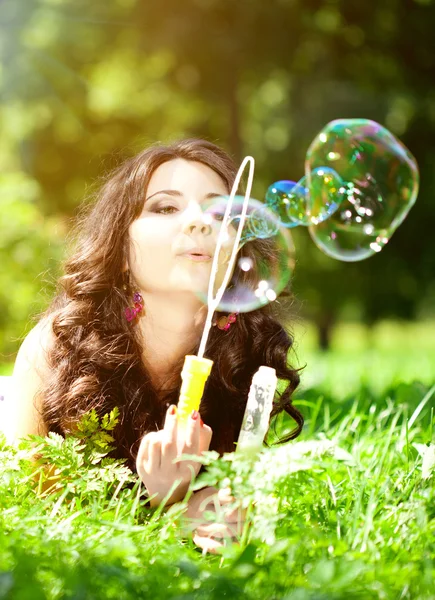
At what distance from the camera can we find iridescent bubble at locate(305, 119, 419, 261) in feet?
9.08

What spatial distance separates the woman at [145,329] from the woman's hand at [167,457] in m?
0.27

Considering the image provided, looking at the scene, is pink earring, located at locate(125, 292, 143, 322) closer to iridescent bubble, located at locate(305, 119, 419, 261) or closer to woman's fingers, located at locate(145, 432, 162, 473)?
woman's fingers, located at locate(145, 432, 162, 473)

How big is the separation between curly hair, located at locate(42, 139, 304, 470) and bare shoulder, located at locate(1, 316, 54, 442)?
22 mm

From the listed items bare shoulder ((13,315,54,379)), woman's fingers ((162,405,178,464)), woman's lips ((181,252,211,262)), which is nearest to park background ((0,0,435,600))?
woman's fingers ((162,405,178,464))

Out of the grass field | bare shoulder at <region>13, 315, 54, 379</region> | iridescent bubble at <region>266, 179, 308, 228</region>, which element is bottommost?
the grass field

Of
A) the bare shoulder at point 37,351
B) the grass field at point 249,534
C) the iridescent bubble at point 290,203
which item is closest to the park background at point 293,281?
the grass field at point 249,534

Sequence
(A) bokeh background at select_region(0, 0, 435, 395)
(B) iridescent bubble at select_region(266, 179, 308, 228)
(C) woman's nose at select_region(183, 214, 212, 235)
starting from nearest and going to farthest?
(C) woman's nose at select_region(183, 214, 212, 235)
(B) iridescent bubble at select_region(266, 179, 308, 228)
(A) bokeh background at select_region(0, 0, 435, 395)

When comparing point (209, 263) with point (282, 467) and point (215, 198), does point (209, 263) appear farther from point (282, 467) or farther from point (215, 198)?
point (282, 467)

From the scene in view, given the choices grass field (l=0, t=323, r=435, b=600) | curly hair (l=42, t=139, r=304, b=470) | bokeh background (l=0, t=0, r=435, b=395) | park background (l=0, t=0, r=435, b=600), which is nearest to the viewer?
grass field (l=0, t=323, r=435, b=600)

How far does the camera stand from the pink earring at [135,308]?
2629 millimetres

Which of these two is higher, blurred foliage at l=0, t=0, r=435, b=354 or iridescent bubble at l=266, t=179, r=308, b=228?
blurred foliage at l=0, t=0, r=435, b=354

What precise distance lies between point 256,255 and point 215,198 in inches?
13.0

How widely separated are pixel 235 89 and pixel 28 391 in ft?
28.2

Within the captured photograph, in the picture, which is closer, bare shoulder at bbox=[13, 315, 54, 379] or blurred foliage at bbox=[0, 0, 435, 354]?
bare shoulder at bbox=[13, 315, 54, 379]
